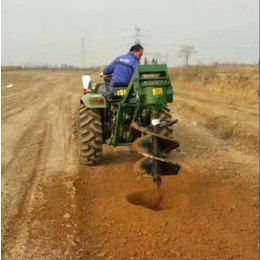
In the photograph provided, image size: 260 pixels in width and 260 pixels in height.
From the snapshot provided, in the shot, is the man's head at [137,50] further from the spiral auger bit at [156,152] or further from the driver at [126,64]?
the spiral auger bit at [156,152]

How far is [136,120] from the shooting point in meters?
6.12

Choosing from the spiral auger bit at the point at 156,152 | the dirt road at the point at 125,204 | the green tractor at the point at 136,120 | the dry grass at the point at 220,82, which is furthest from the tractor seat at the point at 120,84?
the dry grass at the point at 220,82

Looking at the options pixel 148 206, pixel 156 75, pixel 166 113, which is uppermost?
pixel 156 75

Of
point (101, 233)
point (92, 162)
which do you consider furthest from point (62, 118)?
point (101, 233)

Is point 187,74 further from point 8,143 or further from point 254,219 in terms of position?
point 254,219

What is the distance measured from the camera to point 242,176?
6.54 metres

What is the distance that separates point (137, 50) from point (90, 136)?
151 centimetres

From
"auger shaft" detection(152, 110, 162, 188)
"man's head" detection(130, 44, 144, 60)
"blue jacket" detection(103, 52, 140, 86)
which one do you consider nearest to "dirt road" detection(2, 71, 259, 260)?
"auger shaft" detection(152, 110, 162, 188)

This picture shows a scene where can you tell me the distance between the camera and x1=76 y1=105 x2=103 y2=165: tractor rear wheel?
22.7 ft

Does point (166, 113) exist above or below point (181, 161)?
above

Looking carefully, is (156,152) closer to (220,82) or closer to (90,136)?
(90,136)

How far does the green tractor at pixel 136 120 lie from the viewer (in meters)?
5.07

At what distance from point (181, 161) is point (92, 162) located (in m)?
1.51

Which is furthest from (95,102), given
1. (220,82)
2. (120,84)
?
(220,82)
